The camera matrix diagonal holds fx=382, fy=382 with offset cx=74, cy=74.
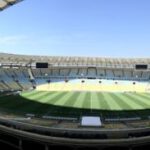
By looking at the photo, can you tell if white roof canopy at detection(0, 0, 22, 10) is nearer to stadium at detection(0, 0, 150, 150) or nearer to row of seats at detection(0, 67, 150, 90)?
stadium at detection(0, 0, 150, 150)

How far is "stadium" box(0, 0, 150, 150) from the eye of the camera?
20.7 meters

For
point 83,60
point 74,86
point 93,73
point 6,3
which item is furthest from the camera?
point 83,60

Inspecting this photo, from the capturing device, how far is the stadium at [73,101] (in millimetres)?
20656

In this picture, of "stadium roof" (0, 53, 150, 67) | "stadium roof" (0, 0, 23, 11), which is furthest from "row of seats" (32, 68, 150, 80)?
"stadium roof" (0, 0, 23, 11)

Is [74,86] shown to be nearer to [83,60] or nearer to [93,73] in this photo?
[93,73]

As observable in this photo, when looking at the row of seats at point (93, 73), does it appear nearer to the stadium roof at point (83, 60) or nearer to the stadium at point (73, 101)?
the stadium at point (73, 101)

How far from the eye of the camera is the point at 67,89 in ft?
223

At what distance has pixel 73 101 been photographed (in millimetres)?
45625

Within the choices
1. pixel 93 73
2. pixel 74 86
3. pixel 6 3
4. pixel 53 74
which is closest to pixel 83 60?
pixel 93 73

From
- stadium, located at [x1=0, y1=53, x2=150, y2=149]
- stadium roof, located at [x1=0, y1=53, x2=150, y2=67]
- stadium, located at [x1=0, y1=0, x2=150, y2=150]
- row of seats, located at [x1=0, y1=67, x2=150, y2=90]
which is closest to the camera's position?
stadium, located at [x1=0, y1=0, x2=150, y2=150]

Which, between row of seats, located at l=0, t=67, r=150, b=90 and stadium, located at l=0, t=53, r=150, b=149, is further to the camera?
row of seats, located at l=0, t=67, r=150, b=90

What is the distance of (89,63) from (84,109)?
44.2 m

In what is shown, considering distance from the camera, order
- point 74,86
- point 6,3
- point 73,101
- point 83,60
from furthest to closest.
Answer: point 83,60 < point 74,86 < point 73,101 < point 6,3

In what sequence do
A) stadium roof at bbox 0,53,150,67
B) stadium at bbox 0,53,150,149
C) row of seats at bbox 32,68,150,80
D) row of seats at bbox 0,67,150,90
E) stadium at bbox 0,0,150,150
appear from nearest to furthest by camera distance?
stadium at bbox 0,0,150,150, stadium at bbox 0,53,150,149, row of seats at bbox 0,67,150,90, row of seats at bbox 32,68,150,80, stadium roof at bbox 0,53,150,67
